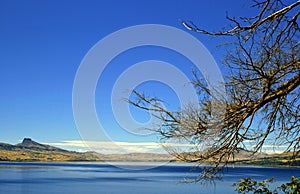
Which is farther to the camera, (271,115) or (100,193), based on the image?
(100,193)

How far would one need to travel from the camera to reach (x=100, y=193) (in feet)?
165

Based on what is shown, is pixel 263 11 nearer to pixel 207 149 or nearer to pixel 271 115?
pixel 271 115

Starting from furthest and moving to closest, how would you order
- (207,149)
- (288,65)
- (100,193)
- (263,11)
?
(100,193) < (207,149) < (263,11) < (288,65)

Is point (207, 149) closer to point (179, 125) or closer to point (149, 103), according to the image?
point (179, 125)

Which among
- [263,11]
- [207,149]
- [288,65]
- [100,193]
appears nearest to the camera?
[288,65]

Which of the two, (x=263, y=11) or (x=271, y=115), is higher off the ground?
(x=263, y=11)

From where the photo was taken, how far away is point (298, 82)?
13.6 ft

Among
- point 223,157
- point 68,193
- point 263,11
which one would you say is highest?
point 263,11

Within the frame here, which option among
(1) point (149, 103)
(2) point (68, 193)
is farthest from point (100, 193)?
(1) point (149, 103)

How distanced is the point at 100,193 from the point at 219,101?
48.0 metres

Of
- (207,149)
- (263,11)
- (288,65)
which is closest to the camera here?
(288,65)

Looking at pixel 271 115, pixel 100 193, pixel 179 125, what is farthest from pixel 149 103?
pixel 100 193

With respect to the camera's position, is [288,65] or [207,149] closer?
[288,65]

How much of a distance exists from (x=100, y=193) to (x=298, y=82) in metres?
48.6
